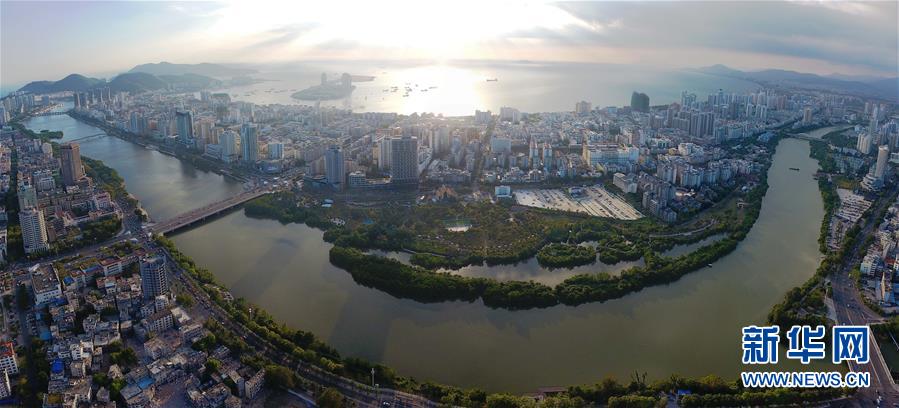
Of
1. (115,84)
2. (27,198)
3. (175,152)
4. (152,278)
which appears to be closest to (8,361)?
(152,278)

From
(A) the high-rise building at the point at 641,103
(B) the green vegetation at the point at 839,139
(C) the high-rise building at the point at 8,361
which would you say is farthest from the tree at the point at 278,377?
(A) the high-rise building at the point at 641,103

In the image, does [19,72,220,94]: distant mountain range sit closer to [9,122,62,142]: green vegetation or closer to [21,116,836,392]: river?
[9,122,62,142]: green vegetation

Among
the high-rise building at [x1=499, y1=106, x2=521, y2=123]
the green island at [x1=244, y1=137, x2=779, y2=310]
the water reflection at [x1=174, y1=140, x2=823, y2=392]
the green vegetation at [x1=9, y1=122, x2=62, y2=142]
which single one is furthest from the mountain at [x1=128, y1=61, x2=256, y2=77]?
the water reflection at [x1=174, y1=140, x2=823, y2=392]

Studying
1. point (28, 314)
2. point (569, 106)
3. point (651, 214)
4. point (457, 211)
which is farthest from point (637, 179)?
point (569, 106)

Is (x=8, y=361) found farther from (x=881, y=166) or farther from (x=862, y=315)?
(x=881, y=166)

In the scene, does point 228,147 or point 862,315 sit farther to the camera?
point 228,147
